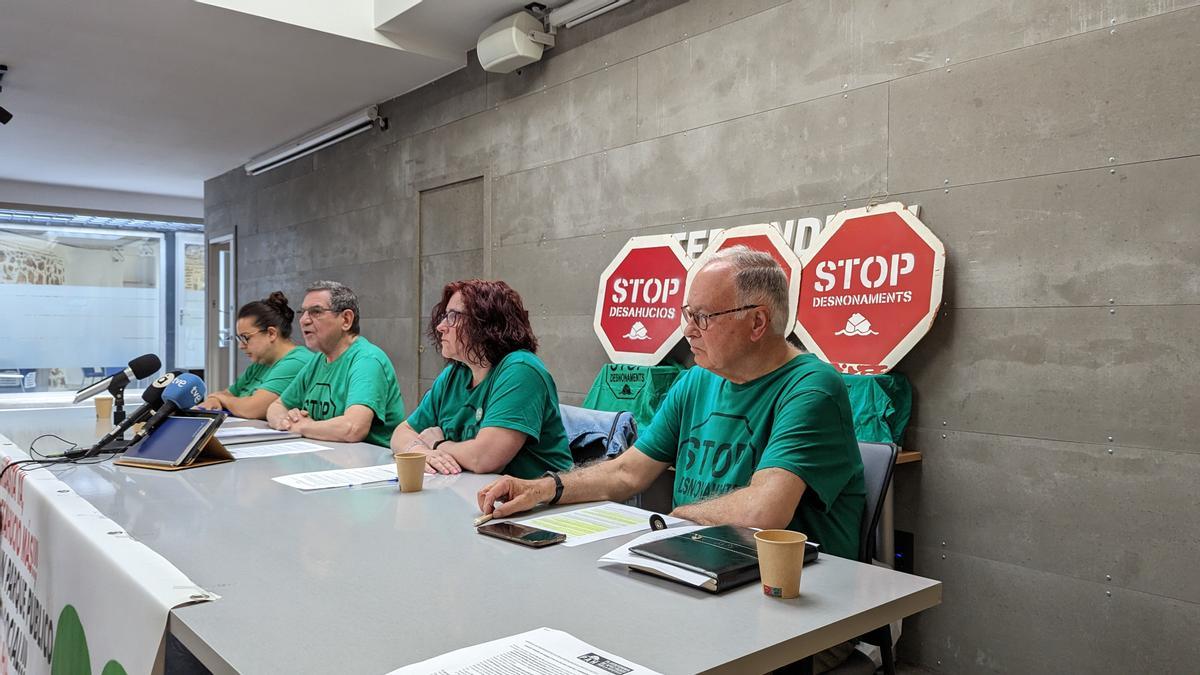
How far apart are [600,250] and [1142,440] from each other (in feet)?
7.69

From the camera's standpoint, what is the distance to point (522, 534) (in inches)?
58.6

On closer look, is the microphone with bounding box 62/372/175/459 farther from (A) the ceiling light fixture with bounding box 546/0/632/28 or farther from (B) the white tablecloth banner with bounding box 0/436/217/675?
(A) the ceiling light fixture with bounding box 546/0/632/28

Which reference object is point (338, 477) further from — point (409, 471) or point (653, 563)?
point (653, 563)

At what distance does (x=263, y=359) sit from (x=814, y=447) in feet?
9.99

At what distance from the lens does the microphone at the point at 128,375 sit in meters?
2.68

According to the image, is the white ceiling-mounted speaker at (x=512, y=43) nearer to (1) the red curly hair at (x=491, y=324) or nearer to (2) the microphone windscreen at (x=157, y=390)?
(1) the red curly hair at (x=491, y=324)

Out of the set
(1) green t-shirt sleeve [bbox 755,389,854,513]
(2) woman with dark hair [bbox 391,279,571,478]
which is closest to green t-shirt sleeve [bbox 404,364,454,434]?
(2) woman with dark hair [bbox 391,279,571,478]

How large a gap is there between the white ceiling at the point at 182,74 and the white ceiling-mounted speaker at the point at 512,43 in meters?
0.08

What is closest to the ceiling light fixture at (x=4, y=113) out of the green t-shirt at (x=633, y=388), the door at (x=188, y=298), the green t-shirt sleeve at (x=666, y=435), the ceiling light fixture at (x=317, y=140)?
the ceiling light fixture at (x=317, y=140)

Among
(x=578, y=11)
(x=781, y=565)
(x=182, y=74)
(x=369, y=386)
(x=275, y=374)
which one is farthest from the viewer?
(x=182, y=74)

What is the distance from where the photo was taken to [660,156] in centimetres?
358

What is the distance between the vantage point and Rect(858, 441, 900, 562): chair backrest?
5.79 ft

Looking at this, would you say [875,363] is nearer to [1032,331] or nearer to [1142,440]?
[1032,331]

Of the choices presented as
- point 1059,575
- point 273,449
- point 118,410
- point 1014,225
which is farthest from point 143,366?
point 1059,575
